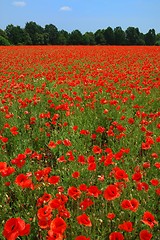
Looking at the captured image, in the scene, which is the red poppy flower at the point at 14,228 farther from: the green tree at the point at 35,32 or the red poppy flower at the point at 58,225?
the green tree at the point at 35,32

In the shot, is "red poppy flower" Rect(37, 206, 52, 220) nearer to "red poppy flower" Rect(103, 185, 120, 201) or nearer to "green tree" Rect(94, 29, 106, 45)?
"red poppy flower" Rect(103, 185, 120, 201)

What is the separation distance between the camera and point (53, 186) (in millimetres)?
3121

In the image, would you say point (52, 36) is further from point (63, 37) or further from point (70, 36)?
point (70, 36)

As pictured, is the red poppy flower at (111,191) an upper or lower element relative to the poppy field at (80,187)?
upper

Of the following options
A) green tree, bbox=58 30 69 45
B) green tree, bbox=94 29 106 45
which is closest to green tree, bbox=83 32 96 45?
green tree, bbox=94 29 106 45

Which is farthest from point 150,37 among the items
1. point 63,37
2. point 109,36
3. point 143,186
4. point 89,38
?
point 143,186

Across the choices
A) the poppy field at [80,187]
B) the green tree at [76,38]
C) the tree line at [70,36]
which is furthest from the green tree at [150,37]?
the poppy field at [80,187]

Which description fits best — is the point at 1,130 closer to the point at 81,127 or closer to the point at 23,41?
the point at 81,127

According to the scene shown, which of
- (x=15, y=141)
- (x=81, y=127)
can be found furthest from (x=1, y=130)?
(x=81, y=127)

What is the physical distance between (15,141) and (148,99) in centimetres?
347

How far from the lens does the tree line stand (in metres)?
52.5

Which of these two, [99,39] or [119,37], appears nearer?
[99,39]

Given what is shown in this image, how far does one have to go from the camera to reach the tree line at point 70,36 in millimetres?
52531

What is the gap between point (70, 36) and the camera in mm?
54375
